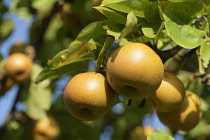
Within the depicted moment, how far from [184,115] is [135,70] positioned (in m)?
0.55

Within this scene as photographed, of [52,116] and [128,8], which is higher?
[128,8]

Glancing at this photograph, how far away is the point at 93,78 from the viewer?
1583 millimetres

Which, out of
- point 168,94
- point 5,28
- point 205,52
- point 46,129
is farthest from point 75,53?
point 5,28

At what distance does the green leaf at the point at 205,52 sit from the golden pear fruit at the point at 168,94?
7.3 inches

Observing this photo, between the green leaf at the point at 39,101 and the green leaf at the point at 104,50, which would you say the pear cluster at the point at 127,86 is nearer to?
the green leaf at the point at 104,50

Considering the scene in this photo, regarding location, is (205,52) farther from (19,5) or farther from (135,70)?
(19,5)

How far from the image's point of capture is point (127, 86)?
1472 mm

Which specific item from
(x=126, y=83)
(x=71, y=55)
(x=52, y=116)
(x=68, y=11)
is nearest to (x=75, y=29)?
(x=68, y=11)

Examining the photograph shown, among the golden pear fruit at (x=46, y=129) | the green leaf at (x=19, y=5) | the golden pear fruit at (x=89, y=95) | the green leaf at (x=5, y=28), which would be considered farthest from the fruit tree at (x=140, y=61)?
the golden pear fruit at (x=46, y=129)

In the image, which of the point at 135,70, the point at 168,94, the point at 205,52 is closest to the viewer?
the point at 135,70

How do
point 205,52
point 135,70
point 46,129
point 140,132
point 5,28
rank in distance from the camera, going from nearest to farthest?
point 135,70 → point 205,52 → point 140,132 → point 46,129 → point 5,28

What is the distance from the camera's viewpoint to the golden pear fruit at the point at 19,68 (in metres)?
3.27

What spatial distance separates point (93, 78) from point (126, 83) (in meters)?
0.19

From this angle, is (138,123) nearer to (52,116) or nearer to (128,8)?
(52,116)
